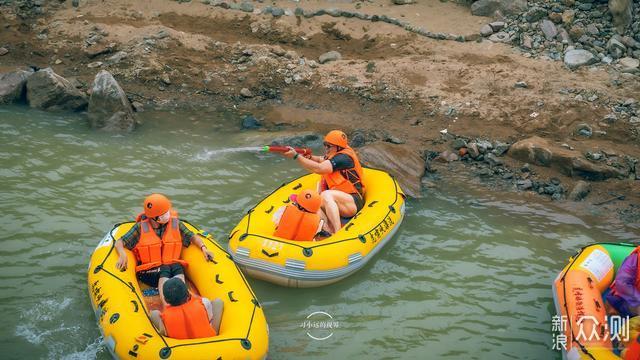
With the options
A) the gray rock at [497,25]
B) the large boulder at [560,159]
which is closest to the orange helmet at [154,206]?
the large boulder at [560,159]

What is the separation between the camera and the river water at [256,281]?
6.70 meters

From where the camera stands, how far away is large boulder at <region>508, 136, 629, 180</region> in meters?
10.2

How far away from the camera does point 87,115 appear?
11.6m

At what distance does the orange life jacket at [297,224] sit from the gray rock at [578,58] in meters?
7.60

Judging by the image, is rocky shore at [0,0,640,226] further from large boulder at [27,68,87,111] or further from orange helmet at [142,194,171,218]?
orange helmet at [142,194,171,218]

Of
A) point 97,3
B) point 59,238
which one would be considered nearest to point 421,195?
point 59,238

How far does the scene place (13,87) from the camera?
38.9 feet

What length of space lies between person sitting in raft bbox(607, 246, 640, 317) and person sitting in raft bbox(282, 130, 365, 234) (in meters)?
3.52

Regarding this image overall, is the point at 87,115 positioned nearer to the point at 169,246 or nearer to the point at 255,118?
the point at 255,118

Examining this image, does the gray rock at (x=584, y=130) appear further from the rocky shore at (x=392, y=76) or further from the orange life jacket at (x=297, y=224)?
the orange life jacket at (x=297, y=224)

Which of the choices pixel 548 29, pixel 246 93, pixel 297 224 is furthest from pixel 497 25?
pixel 297 224

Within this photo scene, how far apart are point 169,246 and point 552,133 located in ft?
25.0

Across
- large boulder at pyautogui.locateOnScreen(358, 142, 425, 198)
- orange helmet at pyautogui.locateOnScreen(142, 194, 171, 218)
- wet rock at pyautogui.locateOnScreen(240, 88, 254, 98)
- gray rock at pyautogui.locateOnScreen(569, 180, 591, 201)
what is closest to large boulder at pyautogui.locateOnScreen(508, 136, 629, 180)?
gray rock at pyautogui.locateOnScreen(569, 180, 591, 201)

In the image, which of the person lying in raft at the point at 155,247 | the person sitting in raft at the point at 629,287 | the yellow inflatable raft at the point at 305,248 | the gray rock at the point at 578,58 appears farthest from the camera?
the gray rock at the point at 578,58
